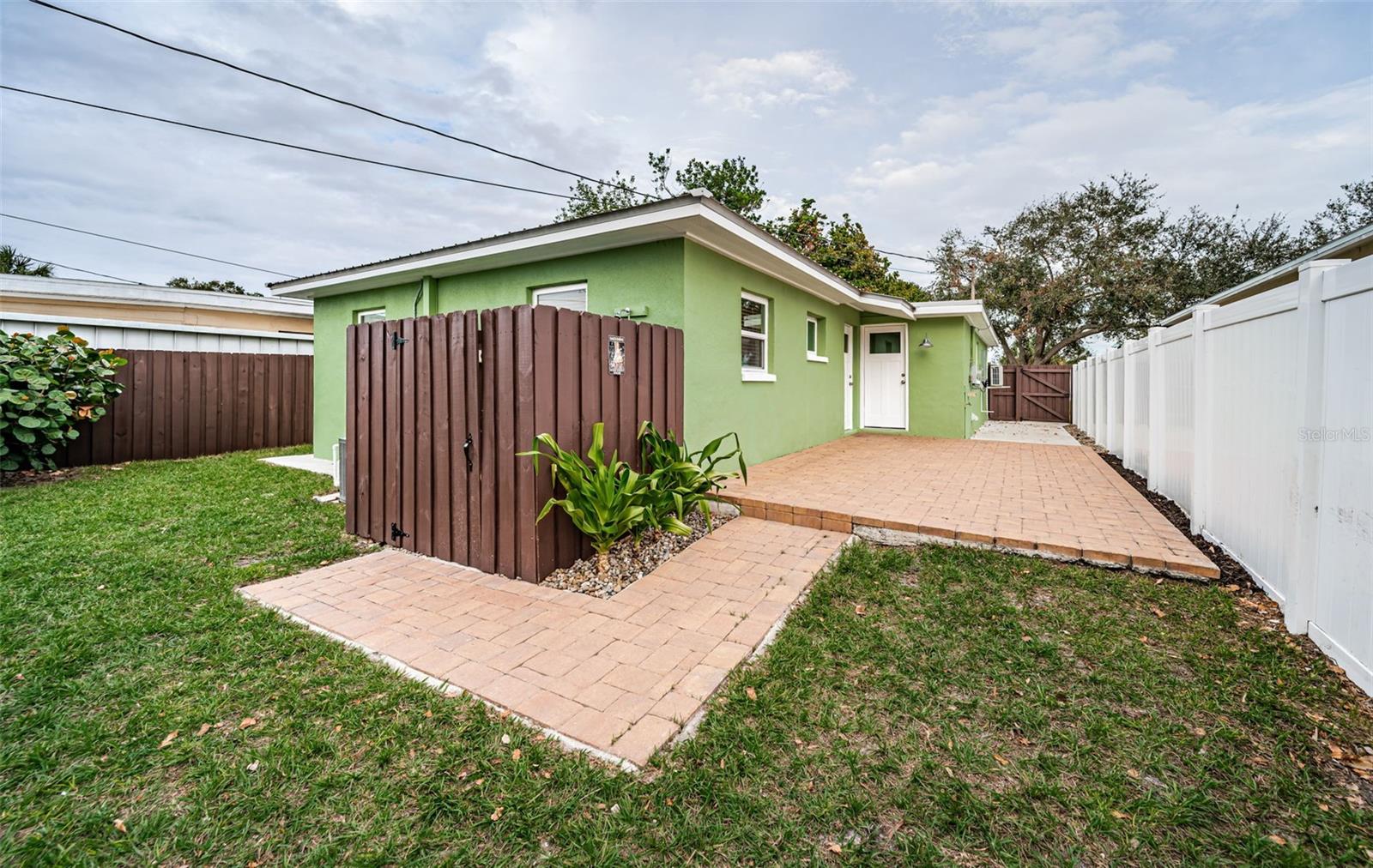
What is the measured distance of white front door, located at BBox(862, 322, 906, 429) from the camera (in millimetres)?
11281

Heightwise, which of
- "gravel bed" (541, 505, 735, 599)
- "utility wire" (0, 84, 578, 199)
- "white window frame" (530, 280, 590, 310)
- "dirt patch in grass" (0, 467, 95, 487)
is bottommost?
"gravel bed" (541, 505, 735, 599)

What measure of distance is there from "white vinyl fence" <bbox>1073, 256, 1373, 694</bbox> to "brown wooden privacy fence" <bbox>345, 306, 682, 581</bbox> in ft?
12.2

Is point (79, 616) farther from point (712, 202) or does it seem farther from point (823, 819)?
point (712, 202)

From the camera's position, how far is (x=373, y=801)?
5.47 ft

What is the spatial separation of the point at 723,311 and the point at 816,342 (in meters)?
3.49

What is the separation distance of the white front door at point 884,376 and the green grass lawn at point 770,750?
27.5ft

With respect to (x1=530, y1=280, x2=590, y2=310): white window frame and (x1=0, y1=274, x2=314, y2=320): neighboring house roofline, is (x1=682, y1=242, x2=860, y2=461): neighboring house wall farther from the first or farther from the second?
(x1=0, y1=274, x2=314, y2=320): neighboring house roofline

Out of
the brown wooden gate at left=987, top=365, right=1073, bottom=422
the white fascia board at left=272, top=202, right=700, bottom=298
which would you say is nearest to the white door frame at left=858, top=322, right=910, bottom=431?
the white fascia board at left=272, top=202, right=700, bottom=298

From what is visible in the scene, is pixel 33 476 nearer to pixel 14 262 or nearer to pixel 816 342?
pixel 816 342

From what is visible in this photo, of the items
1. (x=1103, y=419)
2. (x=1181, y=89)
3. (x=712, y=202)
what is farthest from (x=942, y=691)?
(x=1181, y=89)

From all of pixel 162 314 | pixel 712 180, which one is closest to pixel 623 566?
pixel 162 314

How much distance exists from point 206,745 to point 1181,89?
17.9m

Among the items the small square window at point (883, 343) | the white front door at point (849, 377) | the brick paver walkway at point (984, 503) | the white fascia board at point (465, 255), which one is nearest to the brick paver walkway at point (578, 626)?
the brick paver walkway at point (984, 503)

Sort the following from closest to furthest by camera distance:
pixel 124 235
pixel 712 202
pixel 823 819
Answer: pixel 823 819, pixel 712 202, pixel 124 235
